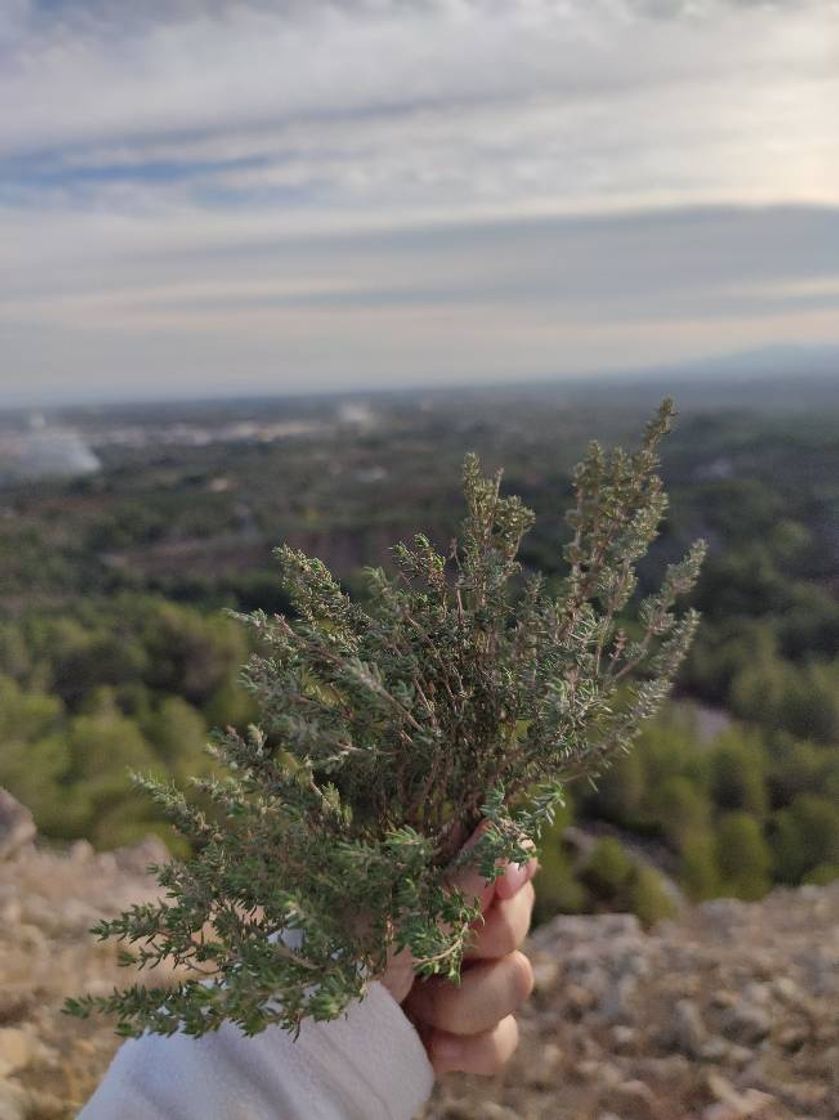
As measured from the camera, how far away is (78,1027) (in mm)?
2598

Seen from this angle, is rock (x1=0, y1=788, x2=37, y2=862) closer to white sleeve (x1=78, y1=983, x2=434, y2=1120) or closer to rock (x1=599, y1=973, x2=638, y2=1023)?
rock (x1=599, y1=973, x2=638, y2=1023)

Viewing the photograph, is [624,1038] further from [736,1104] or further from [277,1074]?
[277,1074]

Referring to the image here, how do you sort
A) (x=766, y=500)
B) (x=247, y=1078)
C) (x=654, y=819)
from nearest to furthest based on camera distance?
(x=247, y=1078), (x=654, y=819), (x=766, y=500)

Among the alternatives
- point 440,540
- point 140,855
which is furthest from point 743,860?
point 440,540

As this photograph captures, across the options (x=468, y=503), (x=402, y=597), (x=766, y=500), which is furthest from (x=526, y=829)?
(x=766, y=500)

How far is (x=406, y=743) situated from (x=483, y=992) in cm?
44

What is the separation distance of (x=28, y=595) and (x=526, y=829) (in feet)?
54.2

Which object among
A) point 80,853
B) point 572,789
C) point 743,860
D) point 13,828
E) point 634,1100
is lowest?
point 572,789

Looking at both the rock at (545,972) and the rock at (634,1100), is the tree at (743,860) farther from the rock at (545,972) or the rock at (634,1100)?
the rock at (634,1100)

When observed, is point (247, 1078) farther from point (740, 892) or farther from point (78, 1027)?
point (740, 892)

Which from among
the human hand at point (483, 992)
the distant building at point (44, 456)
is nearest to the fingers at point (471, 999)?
the human hand at point (483, 992)

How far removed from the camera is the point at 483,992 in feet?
4.26

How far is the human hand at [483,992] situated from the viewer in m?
1.29

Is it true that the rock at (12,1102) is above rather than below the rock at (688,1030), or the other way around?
above
